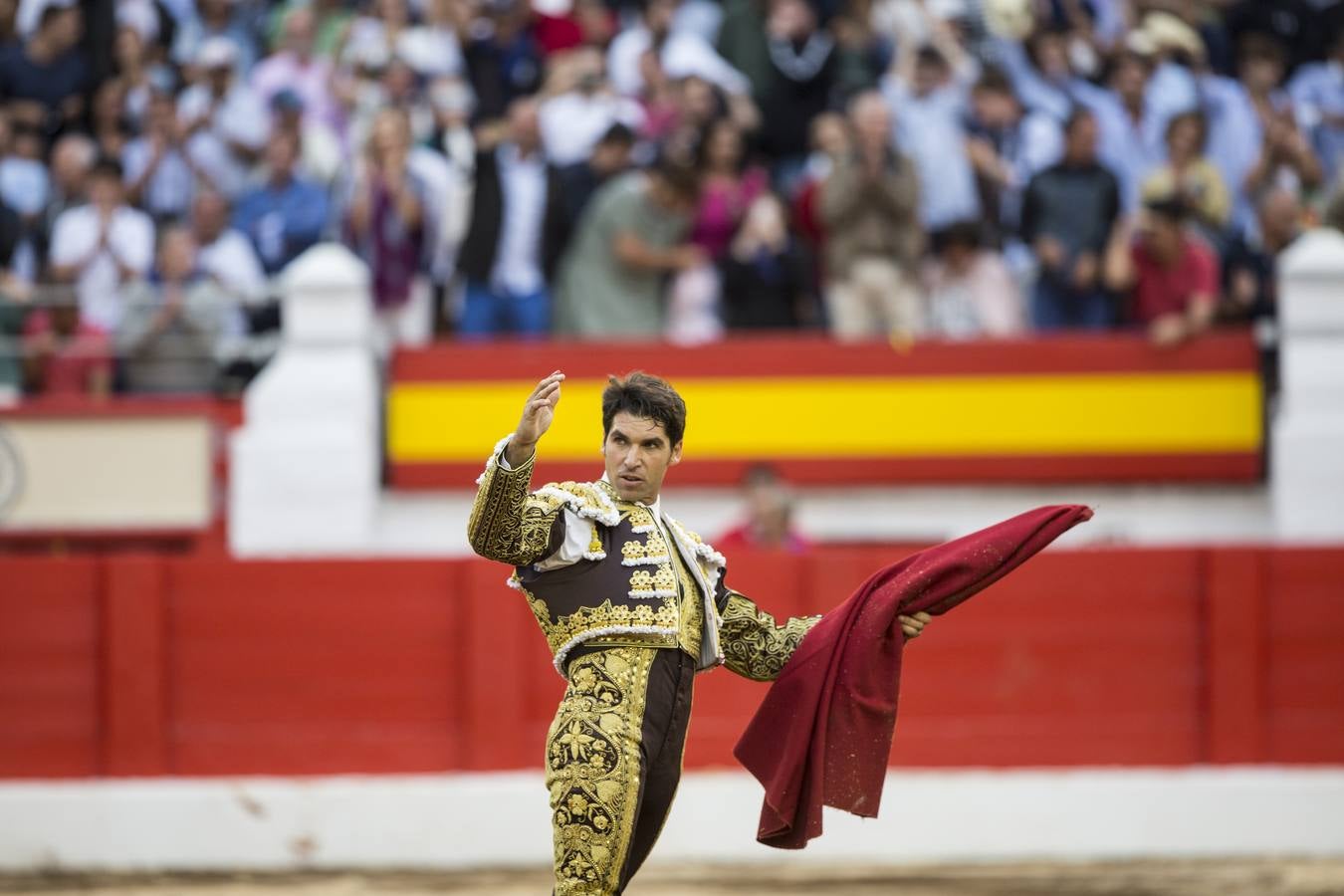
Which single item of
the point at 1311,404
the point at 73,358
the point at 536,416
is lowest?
the point at 1311,404

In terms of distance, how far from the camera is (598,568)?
403 cm

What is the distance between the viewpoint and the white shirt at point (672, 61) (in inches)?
389

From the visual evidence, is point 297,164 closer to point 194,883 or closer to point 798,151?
point 798,151

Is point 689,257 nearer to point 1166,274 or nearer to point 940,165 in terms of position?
point 940,165

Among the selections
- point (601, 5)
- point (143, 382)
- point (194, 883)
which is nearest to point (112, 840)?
point (194, 883)

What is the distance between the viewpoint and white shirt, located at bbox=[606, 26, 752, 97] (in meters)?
9.88

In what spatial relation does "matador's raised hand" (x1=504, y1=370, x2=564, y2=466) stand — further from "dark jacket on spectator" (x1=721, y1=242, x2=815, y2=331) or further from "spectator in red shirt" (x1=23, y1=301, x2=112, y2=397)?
"spectator in red shirt" (x1=23, y1=301, x2=112, y2=397)

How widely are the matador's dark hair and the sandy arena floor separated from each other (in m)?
3.29

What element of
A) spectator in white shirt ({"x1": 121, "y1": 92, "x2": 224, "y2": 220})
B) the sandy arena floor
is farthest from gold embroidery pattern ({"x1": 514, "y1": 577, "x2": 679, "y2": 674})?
spectator in white shirt ({"x1": 121, "y1": 92, "x2": 224, "y2": 220})

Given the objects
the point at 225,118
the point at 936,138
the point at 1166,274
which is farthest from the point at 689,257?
the point at 225,118

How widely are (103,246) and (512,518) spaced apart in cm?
608

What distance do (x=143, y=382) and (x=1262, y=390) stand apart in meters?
4.94

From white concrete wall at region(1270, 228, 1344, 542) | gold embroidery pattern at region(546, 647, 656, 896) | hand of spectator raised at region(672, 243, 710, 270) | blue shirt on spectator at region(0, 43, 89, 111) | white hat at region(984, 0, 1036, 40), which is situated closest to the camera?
gold embroidery pattern at region(546, 647, 656, 896)

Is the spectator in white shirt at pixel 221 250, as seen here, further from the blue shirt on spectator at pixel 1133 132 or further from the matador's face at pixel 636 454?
the matador's face at pixel 636 454
